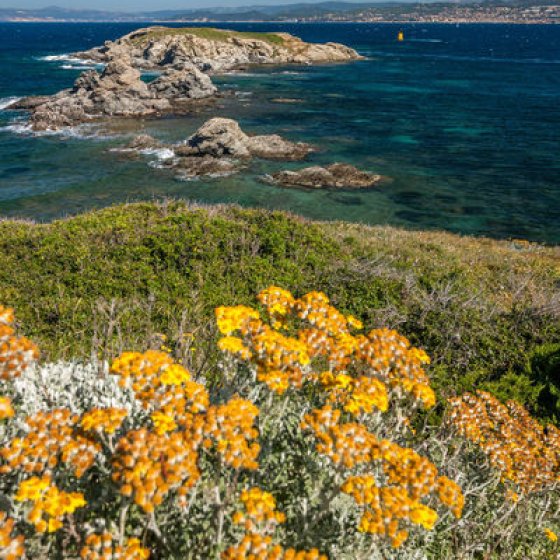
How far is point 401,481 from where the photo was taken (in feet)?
10.1

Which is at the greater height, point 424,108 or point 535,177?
point 424,108

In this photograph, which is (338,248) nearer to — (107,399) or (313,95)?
(107,399)

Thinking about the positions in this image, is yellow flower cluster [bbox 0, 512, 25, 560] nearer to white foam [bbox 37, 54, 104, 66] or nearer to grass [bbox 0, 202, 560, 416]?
grass [bbox 0, 202, 560, 416]

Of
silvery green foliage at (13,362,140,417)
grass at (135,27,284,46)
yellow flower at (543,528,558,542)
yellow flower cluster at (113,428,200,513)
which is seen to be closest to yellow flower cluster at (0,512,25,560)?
yellow flower cluster at (113,428,200,513)

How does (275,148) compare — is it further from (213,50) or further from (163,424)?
(213,50)

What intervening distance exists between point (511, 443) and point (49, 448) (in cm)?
427

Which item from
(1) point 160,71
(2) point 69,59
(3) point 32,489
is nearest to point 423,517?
(3) point 32,489

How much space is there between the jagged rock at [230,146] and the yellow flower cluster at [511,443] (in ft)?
110

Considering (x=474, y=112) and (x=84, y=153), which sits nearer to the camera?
(x=84, y=153)

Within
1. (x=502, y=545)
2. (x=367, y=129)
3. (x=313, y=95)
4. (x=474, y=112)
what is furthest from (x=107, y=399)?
(x=313, y=95)

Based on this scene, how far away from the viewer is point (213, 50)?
95.4 metres

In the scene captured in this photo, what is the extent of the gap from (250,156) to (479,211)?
18.1 metres

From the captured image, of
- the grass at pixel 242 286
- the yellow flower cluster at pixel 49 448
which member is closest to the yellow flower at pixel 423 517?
the yellow flower cluster at pixel 49 448

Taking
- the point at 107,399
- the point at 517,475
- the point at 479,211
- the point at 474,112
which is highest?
the point at 474,112
